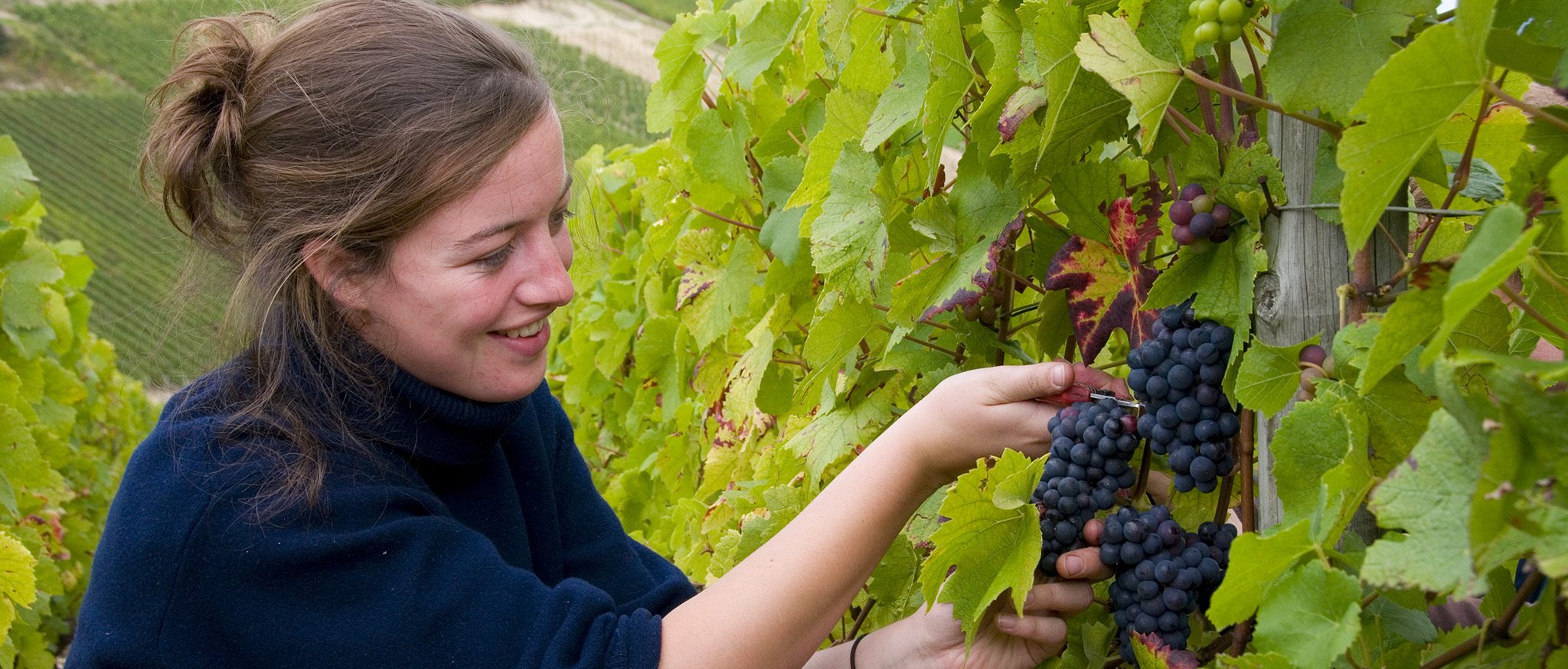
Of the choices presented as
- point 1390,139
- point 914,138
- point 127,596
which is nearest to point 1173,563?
point 1390,139

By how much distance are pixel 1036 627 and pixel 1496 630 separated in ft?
1.48

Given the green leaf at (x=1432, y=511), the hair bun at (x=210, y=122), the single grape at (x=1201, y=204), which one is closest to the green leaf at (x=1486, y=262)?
the green leaf at (x=1432, y=511)

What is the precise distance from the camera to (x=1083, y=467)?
108 cm

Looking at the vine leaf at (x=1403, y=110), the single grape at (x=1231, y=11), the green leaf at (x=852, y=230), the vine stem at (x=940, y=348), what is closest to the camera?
the vine leaf at (x=1403, y=110)

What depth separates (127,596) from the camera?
4.44 feet

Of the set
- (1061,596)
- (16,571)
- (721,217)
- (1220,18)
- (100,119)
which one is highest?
(1220,18)

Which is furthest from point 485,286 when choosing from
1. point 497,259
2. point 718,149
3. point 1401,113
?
point 1401,113

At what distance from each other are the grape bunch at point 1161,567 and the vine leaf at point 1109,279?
0.18 metres

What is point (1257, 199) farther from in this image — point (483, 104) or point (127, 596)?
point (127, 596)

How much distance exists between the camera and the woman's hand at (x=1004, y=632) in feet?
3.67

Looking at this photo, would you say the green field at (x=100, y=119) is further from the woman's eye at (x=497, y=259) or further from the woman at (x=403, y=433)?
→ the woman's eye at (x=497, y=259)

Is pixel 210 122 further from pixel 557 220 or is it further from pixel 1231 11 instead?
pixel 1231 11

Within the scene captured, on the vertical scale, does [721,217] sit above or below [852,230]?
below

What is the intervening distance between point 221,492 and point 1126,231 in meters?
0.98
